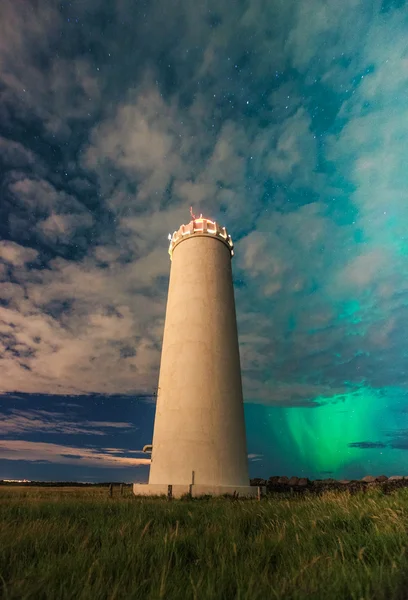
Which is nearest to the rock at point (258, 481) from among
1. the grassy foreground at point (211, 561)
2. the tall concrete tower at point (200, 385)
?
the tall concrete tower at point (200, 385)

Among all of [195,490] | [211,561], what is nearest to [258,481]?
[195,490]

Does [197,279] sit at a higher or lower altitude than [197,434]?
higher

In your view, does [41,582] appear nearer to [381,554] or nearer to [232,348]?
[381,554]

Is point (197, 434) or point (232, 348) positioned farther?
point (232, 348)

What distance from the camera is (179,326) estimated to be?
20.2 meters

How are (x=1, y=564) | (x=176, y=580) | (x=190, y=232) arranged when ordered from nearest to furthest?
1. (x=176, y=580)
2. (x=1, y=564)
3. (x=190, y=232)

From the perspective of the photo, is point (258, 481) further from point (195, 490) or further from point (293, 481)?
point (195, 490)

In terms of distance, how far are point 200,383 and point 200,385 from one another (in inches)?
3.7

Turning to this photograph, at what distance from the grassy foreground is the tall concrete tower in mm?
10786

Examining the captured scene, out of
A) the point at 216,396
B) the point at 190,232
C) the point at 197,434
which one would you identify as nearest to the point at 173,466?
the point at 197,434

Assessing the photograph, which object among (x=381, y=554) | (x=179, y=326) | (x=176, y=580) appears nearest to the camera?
(x=176, y=580)

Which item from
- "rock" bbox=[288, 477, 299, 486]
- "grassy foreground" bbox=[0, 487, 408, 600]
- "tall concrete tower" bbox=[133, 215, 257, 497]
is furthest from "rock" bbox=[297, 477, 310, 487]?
"grassy foreground" bbox=[0, 487, 408, 600]

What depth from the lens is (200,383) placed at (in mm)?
18688

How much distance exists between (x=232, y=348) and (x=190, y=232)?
23.6ft
